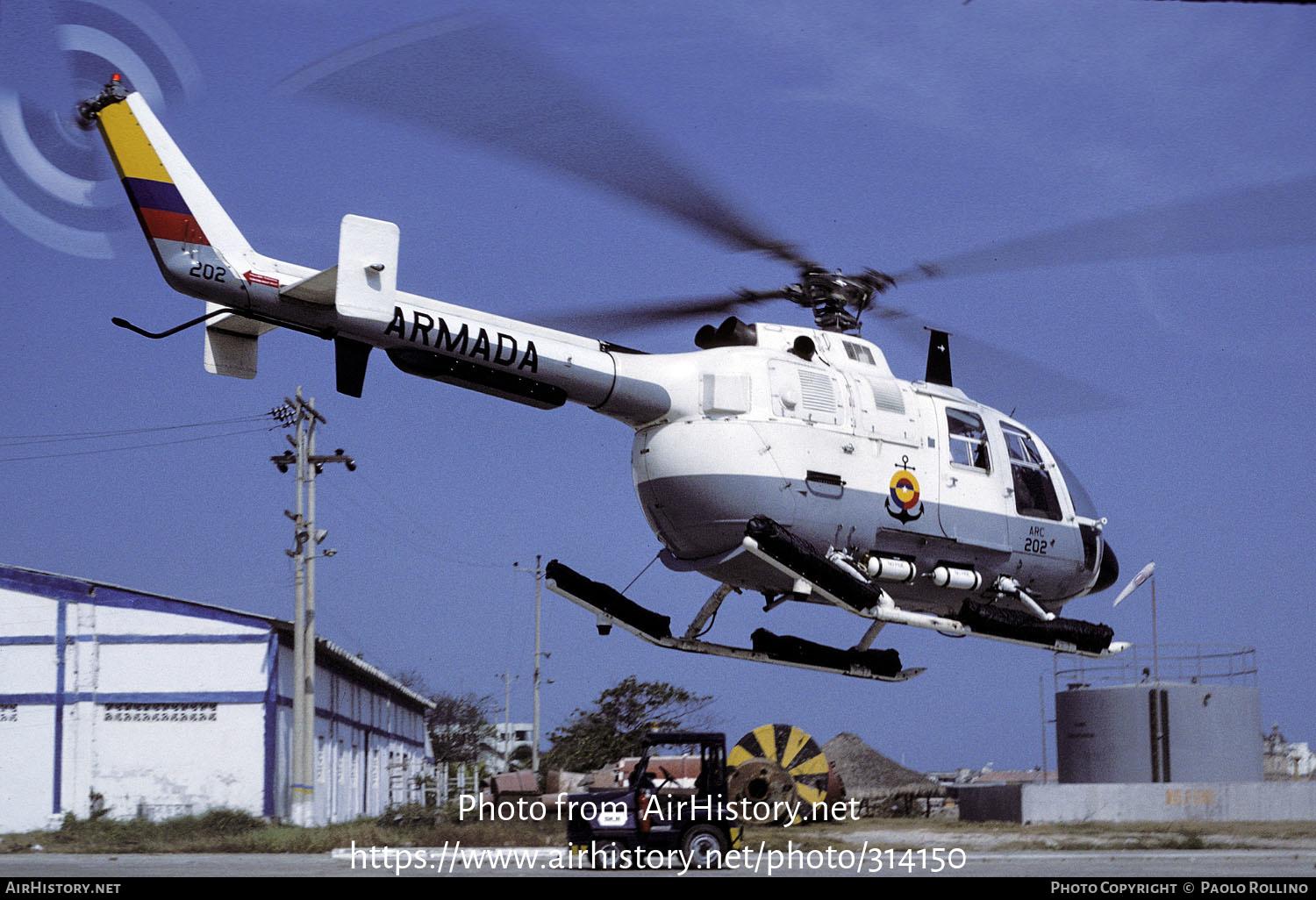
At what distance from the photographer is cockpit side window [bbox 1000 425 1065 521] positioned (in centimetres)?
1739

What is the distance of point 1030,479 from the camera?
17.6m

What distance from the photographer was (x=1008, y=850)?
79.2 feet

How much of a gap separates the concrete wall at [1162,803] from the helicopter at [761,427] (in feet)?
52.3

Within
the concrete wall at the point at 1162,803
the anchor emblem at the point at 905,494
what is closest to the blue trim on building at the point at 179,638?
the concrete wall at the point at 1162,803

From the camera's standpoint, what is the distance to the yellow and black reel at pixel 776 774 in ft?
94.7

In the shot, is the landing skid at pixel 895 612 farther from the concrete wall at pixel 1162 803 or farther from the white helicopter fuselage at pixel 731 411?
the concrete wall at pixel 1162 803

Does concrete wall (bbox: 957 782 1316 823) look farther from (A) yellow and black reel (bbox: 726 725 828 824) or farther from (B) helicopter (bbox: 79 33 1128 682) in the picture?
(B) helicopter (bbox: 79 33 1128 682)

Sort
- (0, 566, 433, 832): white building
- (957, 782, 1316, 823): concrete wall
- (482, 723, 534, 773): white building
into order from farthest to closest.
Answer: (482, 723, 534, 773): white building
(0, 566, 433, 832): white building
(957, 782, 1316, 823): concrete wall

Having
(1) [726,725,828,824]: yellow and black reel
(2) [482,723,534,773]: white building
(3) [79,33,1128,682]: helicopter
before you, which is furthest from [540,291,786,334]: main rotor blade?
(2) [482,723,534,773]: white building

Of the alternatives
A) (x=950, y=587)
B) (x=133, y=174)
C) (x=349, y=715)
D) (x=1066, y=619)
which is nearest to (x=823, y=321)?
(x=950, y=587)

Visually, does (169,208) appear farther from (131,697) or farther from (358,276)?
(131,697)

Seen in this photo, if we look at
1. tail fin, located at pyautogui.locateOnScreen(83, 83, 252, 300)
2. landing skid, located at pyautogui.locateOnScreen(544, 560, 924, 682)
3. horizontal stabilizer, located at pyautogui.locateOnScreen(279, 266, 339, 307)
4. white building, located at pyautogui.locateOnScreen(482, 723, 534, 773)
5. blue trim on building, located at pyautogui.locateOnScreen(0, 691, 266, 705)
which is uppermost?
tail fin, located at pyautogui.locateOnScreen(83, 83, 252, 300)

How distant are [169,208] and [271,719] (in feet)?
77.2

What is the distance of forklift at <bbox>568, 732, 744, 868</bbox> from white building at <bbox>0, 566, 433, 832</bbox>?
17.0 metres
